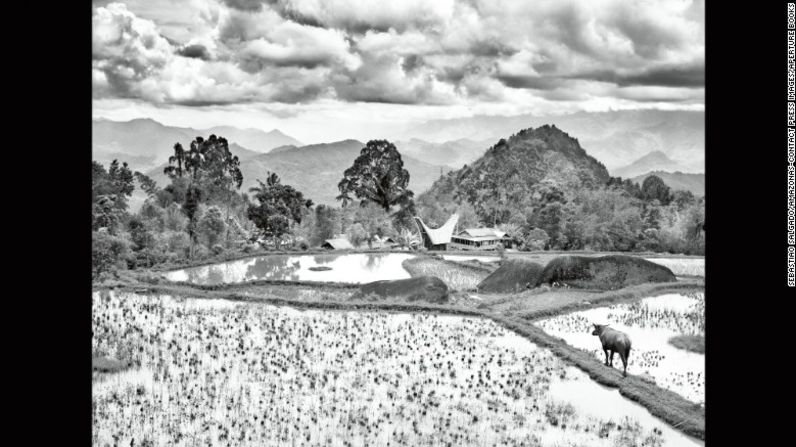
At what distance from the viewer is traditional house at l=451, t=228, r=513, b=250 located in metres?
23.7

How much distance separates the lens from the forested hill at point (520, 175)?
27922mm

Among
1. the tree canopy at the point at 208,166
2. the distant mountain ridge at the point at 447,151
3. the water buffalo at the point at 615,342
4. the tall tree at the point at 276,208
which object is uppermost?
the distant mountain ridge at the point at 447,151

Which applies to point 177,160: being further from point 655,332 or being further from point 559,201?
point 655,332

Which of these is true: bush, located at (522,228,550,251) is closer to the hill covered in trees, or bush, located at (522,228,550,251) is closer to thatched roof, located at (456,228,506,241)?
the hill covered in trees

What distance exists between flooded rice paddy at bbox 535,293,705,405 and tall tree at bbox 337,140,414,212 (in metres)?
14.6

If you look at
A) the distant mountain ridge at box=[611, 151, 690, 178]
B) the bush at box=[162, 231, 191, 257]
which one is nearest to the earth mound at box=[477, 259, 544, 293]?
the bush at box=[162, 231, 191, 257]

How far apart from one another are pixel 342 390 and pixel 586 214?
18.6 meters

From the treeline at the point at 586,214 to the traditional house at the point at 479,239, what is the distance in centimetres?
61

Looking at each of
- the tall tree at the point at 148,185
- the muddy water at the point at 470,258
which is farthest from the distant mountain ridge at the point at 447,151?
the muddy water at the point at 470,258

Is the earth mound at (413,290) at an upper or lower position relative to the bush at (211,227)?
lower

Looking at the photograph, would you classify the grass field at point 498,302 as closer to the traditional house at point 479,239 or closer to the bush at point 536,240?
the traditional house at point 479,239
